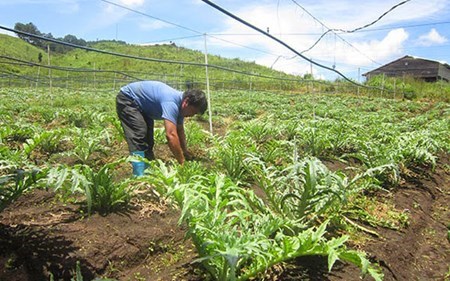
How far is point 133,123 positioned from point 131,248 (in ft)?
6.65

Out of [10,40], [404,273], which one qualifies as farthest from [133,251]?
[10,40]

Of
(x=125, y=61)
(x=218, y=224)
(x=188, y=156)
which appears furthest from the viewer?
(x=125, y=61)

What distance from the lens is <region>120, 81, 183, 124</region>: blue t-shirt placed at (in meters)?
4.06

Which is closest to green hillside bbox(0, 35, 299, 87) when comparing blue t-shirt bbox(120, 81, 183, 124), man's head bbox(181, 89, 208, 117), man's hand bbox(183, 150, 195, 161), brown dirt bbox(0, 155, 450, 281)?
man's hand bbox(183, 150, 195, 161)

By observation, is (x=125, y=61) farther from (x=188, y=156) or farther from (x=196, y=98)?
(x=196, y=98)

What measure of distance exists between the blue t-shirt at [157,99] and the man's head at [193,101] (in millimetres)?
101

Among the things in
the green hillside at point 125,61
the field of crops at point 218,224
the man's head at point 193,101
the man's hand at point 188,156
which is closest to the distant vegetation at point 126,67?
the green hillside at point 125,61

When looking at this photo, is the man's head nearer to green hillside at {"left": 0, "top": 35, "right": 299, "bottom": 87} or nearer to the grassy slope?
green hillside at {"left": 0, "top": 35, "right": 299, "bottom": 87}

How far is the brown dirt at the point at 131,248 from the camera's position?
230 centimetres

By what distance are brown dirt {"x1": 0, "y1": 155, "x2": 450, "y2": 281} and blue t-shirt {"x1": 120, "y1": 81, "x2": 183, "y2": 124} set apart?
1.10 meters

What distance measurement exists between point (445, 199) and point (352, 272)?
→ 2.97 m

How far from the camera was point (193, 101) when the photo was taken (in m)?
4.05

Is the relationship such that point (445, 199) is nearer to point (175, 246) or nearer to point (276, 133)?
point (276, 133)

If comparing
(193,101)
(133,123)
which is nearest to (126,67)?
(133,123)
